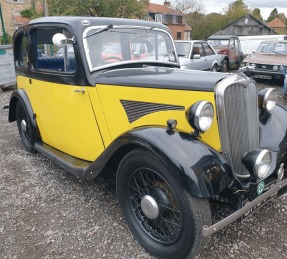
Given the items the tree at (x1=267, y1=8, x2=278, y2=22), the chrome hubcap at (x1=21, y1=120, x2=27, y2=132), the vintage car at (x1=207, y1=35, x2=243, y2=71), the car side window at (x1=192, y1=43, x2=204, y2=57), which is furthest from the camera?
the tree at (x1=267, y1=8, x2=278, y2=22)

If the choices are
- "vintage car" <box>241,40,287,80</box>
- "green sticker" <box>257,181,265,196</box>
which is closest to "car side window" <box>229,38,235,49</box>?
"vintage car" <box>241,40,287,80</box>

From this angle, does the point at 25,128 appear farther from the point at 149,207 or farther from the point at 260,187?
the point at 260,187

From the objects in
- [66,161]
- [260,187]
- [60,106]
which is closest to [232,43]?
[60,106]

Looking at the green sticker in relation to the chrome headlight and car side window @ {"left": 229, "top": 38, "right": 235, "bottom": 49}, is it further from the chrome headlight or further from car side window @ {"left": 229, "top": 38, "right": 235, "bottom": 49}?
car side window @ {"left": 229, "top": 38, "right": 235, "bottom": 49}

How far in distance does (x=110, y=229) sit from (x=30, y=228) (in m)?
0.75

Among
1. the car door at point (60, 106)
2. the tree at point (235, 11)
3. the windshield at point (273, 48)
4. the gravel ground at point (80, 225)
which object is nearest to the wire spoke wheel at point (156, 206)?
the gravel ground at point (80, 225)

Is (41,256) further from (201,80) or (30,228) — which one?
(201,80)

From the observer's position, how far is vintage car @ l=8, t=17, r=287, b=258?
208cm

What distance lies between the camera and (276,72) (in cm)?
941

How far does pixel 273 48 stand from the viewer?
10.6 m

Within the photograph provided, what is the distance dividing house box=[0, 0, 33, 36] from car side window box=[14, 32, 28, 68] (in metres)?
18.5

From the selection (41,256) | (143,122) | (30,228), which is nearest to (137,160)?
(143,122)

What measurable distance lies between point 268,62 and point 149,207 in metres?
8.89

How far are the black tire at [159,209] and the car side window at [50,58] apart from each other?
4.30 ft
